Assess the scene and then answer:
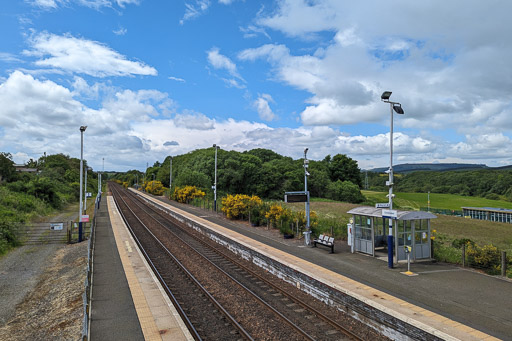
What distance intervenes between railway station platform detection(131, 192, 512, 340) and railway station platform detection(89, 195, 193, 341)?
5000 mm

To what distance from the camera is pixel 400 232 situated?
14.7 meters

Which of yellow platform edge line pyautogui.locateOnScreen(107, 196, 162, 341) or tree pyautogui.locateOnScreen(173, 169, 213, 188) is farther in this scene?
tree pyautogui.locateOnScreen(173, 169, 213, 188)

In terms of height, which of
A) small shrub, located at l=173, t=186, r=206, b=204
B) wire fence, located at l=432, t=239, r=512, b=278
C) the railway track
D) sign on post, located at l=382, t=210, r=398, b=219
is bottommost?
the railway track

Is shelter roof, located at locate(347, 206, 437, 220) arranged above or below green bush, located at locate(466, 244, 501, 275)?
above

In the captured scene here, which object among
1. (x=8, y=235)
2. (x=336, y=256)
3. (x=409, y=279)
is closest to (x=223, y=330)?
(x=409, y=279)

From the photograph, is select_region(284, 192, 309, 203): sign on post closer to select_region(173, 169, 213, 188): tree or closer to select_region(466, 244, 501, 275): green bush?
select_region(466, 244, 501, 275): green bush

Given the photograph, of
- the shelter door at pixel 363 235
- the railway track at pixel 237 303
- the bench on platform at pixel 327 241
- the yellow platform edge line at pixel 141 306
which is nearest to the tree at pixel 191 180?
the railway track at pixel 237 303

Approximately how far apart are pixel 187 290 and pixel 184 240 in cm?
1033

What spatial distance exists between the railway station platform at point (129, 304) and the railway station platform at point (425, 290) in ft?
16.4

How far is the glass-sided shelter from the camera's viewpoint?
1448 cm

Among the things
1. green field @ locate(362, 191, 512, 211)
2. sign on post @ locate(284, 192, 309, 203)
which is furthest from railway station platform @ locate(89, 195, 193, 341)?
green field @ locate(362, 191, 512, 211)

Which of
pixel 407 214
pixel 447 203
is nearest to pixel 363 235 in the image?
pixel 407 214

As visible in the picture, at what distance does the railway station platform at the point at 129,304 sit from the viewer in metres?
8.44

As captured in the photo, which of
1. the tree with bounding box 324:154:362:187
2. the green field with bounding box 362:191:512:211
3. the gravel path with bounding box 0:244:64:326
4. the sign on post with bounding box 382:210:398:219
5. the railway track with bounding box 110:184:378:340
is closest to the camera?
the railway track with bounding box 110:184:378:340
